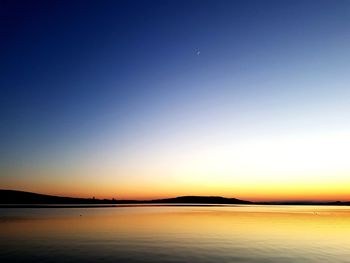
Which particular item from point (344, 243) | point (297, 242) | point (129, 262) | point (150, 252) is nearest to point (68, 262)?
point (129, 262)

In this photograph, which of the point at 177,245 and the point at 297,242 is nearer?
the point at 177,245

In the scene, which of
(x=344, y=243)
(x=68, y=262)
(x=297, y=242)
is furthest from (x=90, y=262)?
(x=344, y=243)

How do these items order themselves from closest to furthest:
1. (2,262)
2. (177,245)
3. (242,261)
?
(2,262) → (242,261) → (177,245)

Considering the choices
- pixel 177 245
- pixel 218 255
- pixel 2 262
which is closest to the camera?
pixel 2 262

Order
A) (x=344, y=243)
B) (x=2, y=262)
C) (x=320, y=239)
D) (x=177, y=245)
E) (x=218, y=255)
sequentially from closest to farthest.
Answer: (x=2, y=262) → (x=218, y=255) → (x=177, y=245) → (x=344, y=243) → (x=320, y=239)

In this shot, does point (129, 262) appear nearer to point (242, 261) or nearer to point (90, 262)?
point (90, 262)

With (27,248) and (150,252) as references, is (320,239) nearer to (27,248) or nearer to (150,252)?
(150,252)

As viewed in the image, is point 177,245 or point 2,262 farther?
point 177,245

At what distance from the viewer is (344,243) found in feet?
117

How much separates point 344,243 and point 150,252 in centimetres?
2090

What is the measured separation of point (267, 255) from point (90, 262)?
46.5 ft

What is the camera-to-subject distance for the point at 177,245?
33000 mm

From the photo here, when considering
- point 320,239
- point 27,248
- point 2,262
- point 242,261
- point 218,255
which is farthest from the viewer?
point 320,239

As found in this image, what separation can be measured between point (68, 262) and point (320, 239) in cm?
2865
